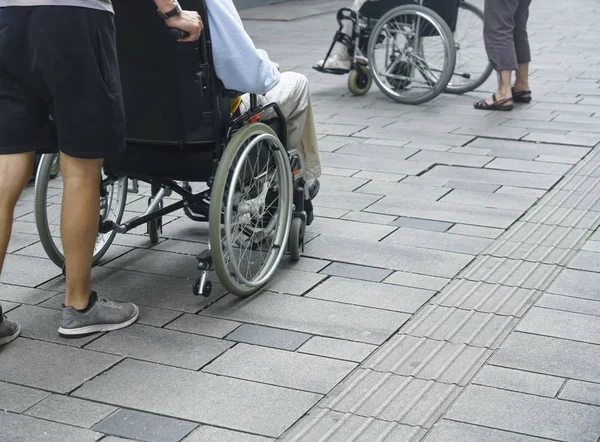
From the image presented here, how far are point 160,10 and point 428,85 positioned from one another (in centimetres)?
466

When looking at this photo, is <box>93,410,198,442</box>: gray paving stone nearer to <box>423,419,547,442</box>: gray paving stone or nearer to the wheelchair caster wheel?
<box>423,419,547,442</box>: gray paving stone

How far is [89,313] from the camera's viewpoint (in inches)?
143

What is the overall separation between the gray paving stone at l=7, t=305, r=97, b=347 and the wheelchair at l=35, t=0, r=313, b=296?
29 centimetres

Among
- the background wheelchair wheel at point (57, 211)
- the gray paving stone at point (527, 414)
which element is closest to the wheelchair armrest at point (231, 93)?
the background wheelchair wheel at point (57, 211)

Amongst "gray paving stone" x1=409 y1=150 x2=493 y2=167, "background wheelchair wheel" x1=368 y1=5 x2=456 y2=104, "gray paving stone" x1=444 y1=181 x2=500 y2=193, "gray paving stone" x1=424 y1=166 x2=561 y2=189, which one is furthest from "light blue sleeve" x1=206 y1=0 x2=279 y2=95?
"background wheelchair wheel" x1=368 y1=5 x2=456 y2=104

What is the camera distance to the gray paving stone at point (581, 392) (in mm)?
3152

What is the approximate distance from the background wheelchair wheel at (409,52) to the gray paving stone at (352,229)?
2.80 meters

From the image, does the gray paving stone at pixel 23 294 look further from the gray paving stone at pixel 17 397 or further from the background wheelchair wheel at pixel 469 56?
the background wheelchair wheel at pixel 469 56

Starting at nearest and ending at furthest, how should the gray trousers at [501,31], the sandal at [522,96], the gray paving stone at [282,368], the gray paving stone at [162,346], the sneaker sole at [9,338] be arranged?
the gray paving stone at [282,368], the gray paving stone at [162,346], the sneaker sole at [9,338], the gray trousers at [501,31], the sandal at [522,96]

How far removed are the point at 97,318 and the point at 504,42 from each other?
4.57 m

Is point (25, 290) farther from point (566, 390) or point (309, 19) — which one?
point (309, 19)

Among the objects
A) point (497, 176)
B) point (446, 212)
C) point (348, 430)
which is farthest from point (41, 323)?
point (497, 176)

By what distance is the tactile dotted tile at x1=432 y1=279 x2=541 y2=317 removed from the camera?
12.7 ft

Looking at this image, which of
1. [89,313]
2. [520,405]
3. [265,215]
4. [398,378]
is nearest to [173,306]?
[89,313]
